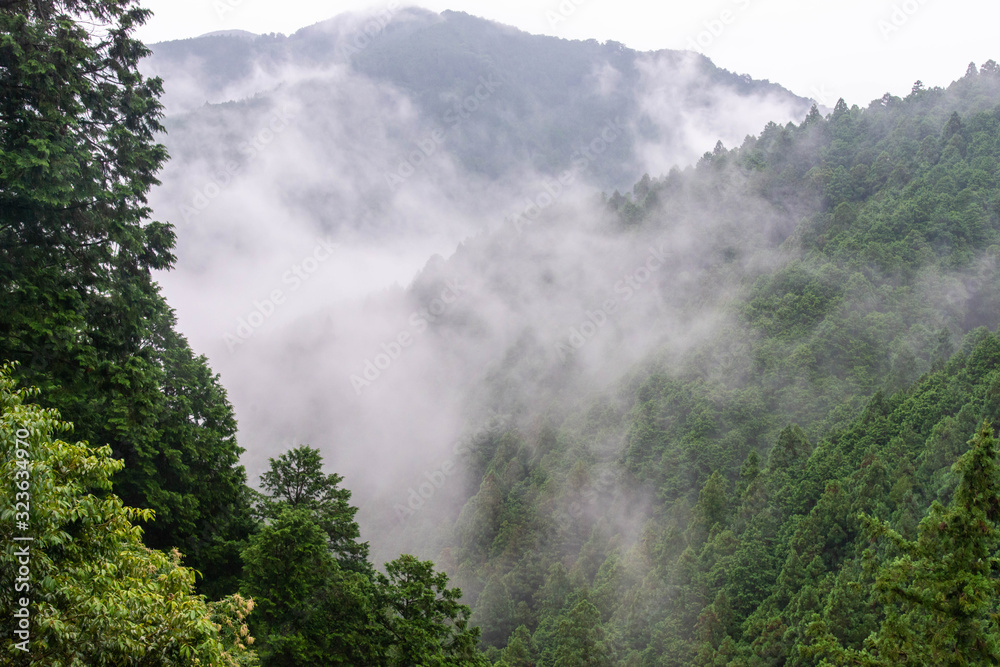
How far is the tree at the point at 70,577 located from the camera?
282 inches

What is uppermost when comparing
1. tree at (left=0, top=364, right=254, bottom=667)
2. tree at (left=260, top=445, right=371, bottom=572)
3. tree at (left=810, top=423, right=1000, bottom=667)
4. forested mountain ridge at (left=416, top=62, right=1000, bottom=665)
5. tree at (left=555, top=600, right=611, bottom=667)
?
forested mountain ridge at (left=416, top=62, right=1000, bottom=665)

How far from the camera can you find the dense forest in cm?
1043

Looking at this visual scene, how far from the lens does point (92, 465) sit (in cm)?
810

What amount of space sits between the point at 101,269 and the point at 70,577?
1272 cm

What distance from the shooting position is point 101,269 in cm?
1783

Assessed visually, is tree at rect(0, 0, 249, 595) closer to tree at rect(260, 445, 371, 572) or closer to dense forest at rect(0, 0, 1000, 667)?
dense forest at rect(0, 0, 1000, 667)

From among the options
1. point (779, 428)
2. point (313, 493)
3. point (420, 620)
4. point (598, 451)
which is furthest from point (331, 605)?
point (598, 451)

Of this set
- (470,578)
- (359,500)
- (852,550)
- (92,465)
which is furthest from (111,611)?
(359,500)

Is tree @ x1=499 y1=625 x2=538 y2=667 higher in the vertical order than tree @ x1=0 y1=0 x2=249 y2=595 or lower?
higher

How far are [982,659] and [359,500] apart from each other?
158951mm

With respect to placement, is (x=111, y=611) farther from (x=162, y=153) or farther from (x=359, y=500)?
(x=359, y=500)

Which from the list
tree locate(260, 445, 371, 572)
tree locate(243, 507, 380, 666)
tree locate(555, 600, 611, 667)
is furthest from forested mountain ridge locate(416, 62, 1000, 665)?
tree locate(243, 507, 380, 666)

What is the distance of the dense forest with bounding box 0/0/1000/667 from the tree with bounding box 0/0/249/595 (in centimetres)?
9

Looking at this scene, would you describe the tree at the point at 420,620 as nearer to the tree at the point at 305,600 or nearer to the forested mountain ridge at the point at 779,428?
the tree at the point at 305,600
